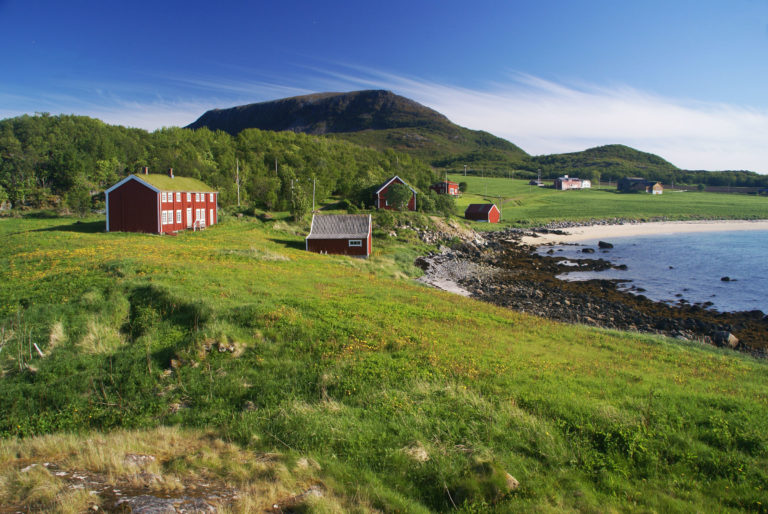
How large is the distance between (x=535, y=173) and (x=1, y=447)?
20093 cm

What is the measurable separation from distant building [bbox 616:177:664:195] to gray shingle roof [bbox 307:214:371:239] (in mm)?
143912

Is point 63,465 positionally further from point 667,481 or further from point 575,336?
point 575,336

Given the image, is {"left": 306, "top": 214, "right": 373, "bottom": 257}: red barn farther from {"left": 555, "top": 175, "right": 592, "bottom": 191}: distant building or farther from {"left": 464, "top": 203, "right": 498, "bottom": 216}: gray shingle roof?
{"left": 555, "top": 175, "right": 592, "bottom": 191}: distant building

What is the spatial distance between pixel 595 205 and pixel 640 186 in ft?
170

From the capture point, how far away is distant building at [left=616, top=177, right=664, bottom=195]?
496ft

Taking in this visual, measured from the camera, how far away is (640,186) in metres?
153

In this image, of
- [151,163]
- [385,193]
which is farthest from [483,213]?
[151,163]

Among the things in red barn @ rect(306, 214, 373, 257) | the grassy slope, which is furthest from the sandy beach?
the grassy slope

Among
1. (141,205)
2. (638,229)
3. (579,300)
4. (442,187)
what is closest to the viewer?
(579,300)

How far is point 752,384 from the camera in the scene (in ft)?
38.4

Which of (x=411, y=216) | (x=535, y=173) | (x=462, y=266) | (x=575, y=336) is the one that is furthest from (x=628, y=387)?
(x=535, y=173)

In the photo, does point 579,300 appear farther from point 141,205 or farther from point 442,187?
point 442,187

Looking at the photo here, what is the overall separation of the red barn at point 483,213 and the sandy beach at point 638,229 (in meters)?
13.1

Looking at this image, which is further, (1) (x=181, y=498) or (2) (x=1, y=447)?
(2) (x=1, y=447)
